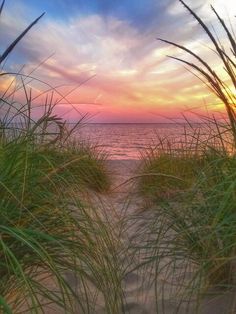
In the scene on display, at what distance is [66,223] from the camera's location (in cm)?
160

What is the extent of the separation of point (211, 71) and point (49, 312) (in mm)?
1285

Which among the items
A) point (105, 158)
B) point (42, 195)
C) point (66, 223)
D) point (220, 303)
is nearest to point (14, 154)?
point (42, 195)

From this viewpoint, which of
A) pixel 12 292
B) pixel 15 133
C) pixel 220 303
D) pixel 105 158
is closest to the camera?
pixel 12 292

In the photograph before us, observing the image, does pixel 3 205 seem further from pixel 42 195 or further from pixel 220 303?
pixel 220 303

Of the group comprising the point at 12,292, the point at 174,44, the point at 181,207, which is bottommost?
the point at 12,292

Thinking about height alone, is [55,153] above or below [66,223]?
above

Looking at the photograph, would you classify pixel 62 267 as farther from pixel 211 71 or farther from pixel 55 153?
pixel 211 71

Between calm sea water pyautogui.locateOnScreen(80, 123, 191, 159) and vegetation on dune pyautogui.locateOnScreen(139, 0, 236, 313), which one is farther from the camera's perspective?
calm sea water pyautogui.locateOnScreen(80, 123, 191, 159)

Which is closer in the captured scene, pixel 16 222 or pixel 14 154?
pixel 16 222

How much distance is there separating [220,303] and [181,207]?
473 millimetres

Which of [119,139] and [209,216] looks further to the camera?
[119,139]

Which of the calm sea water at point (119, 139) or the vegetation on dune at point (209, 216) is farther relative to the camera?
the calm sea water at point (119, 139)

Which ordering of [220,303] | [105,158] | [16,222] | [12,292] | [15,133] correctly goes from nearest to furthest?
[16,222] → [12,292] → [220,303] → [15,133] → [105,158]

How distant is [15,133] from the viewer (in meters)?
2.15
